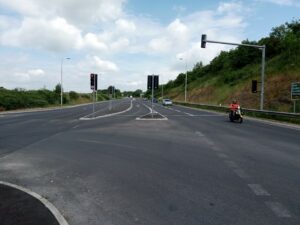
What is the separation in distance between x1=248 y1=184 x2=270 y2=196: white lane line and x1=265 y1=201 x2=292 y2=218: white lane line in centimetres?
54

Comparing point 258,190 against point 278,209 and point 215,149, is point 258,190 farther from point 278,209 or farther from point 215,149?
point 215,149

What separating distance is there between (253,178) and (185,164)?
2.09 meters

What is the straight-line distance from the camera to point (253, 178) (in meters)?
7.98

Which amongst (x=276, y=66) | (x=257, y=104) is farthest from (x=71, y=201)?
(x=276, y=66)

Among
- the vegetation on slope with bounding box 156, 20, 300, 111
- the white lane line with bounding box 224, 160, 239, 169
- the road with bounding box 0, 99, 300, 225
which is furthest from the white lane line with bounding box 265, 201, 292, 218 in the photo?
the vegetation on slope with bounding box 156, 20, 300, 111

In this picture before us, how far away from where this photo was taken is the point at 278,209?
19.0 feet

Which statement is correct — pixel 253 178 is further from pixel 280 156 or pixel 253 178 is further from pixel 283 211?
pixel 280 156

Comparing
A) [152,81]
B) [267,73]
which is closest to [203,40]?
[152,81]

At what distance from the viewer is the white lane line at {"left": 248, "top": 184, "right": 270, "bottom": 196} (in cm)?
675

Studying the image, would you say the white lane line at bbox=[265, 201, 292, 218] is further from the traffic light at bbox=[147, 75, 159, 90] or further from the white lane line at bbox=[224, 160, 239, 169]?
the traffic light at bbox=[147, 75, 159, 90]

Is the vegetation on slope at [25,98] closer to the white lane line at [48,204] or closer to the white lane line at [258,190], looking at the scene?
the white lane line at [48,204]

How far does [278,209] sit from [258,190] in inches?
45.9

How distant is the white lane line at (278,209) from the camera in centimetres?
555

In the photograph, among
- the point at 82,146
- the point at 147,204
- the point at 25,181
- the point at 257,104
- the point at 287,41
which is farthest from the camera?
the point at 287,41
